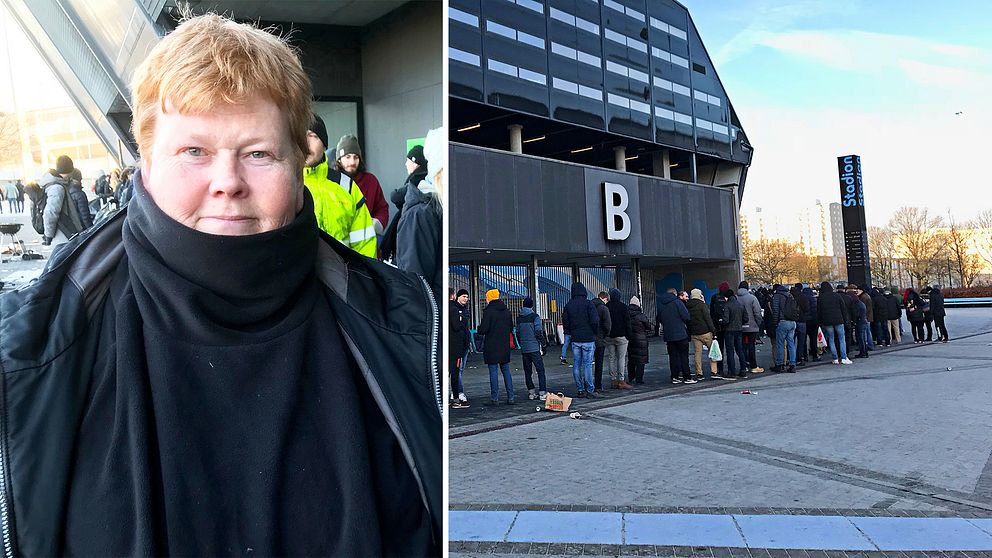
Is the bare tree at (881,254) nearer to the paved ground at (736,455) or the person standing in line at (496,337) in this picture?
the paved ground at (736,455)

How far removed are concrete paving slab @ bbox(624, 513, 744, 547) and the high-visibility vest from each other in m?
3.12

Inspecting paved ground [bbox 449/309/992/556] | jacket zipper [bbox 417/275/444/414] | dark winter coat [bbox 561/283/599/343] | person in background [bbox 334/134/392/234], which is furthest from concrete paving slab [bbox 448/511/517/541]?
dark winter coat [bbox 561/283/599/343]

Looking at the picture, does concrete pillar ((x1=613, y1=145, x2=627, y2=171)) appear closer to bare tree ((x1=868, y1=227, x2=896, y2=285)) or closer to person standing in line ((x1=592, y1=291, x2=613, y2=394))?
person standing in line ((x1=592, y1=291, x2=613, y2=394))

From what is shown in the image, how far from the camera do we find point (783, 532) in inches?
163

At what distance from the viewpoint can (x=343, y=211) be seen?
1552 millimetres

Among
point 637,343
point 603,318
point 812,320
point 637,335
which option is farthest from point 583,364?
point 812,320

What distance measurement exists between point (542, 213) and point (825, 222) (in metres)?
131

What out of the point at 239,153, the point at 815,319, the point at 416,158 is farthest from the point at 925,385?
the point at 239,153

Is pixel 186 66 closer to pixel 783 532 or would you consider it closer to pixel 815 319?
pixel 783 532

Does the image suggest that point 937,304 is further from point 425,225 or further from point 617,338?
point 425,225

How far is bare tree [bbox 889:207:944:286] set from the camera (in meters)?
30.8

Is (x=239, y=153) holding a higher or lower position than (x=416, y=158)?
lower

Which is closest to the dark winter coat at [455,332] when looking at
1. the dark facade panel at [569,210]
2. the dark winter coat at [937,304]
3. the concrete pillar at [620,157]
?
the dark facade panel at [569,210]

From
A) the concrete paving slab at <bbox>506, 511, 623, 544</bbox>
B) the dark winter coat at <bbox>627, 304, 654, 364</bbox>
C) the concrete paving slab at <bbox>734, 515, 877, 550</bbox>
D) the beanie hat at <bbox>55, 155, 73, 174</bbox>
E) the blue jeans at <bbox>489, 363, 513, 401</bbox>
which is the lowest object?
the concrete paving slab at <bbox>734, 515, 877, 550</bbox>
